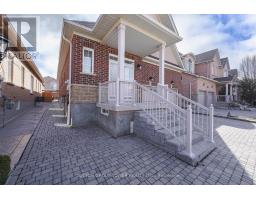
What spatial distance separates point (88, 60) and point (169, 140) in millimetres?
5106

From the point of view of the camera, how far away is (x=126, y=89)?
17.8ft

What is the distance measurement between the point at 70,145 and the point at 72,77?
3.23 meters

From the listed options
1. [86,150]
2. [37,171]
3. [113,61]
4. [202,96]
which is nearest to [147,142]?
[86,150]

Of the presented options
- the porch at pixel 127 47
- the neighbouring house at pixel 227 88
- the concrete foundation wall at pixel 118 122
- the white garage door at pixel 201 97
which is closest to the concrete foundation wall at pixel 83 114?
the porch at pixel 127 47

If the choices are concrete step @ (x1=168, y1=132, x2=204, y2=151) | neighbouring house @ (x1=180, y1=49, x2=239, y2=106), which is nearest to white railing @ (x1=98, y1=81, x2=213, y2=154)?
concrete step @ (x1=168, y1=132, x2=204, y2=151)

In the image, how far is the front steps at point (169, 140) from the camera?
10.6ft

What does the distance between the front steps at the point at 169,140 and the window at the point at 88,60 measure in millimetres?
3274

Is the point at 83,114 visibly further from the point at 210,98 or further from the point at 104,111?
the point at 210,98

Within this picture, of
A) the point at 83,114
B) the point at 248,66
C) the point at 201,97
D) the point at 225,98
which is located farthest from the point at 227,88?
the point at 83,114

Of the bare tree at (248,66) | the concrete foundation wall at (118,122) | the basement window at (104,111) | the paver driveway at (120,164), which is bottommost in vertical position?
the paver driveway at (120,164)

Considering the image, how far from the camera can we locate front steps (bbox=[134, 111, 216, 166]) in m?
3.23

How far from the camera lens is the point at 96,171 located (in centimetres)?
264

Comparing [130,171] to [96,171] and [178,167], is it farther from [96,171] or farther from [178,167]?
[178,167]

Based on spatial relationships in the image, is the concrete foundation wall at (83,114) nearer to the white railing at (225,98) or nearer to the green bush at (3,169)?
the green bush at (3,169)
